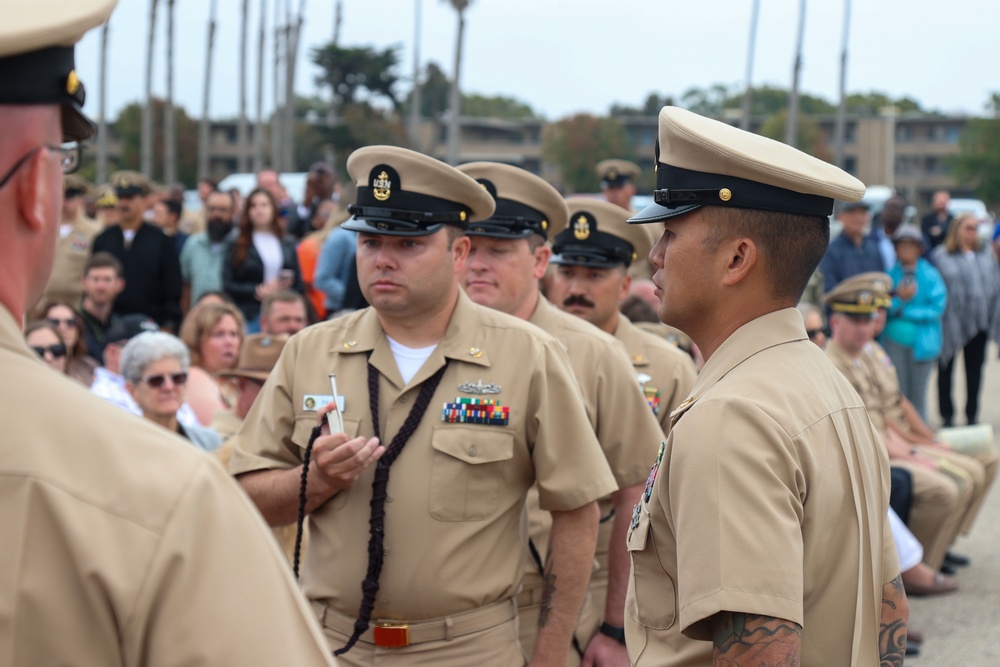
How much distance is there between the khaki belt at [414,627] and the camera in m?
3.13

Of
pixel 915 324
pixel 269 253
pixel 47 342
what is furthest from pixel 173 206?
pixel 915 324

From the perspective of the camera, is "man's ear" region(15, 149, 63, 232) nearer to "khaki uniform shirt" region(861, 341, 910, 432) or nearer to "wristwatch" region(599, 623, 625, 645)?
"wristwatch" region(599, 623, 625, 645)

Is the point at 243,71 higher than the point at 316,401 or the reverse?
higher

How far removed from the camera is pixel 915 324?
11.0 meters

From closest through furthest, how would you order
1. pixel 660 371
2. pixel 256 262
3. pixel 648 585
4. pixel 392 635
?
pixel 648 585 → pixel 392 635 → pixel 660 371 → pixel 256 262

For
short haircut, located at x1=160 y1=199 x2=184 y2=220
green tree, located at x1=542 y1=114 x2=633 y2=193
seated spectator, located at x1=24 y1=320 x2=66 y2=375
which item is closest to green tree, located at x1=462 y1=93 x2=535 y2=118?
green tree, located at x1=542 y1=114 x2=633 y2=193

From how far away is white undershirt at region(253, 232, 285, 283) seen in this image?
9453 millimetres

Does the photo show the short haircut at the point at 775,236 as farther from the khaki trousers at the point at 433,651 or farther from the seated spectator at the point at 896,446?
the seated spectator at the point at 896,446

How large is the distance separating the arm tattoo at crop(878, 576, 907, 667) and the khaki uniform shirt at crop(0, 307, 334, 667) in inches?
65.1

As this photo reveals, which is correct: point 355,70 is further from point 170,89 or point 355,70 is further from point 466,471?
point 466,471

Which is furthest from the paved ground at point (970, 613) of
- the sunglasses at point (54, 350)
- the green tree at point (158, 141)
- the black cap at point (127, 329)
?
the green tree at point (158, 141)

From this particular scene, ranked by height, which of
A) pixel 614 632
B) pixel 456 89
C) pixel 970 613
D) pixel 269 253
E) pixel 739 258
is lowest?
pixel 970 613

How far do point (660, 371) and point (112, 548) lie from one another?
3733 mm

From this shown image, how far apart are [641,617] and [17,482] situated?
4.69ft
